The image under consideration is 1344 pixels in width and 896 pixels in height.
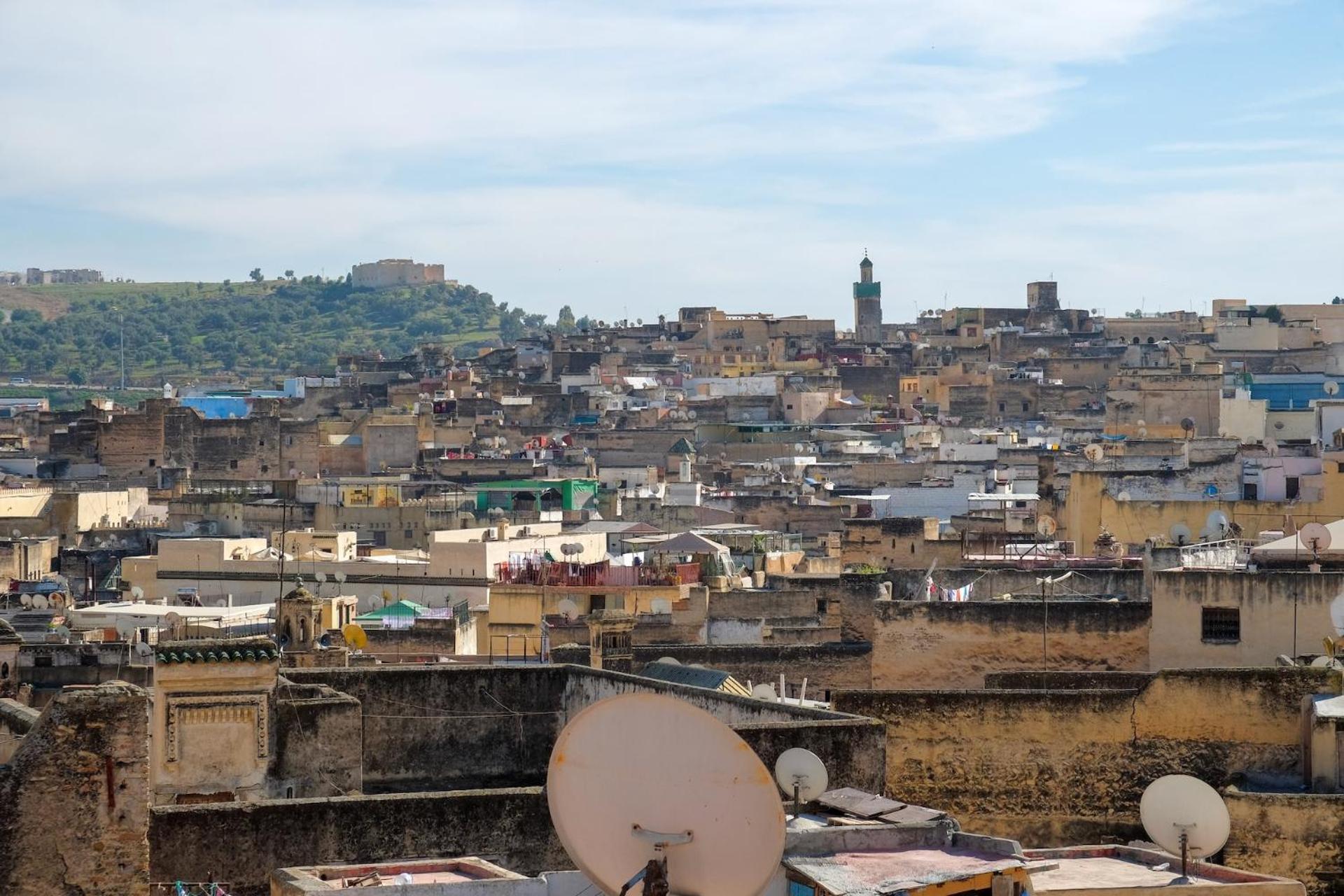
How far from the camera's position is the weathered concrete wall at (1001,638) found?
898 inches

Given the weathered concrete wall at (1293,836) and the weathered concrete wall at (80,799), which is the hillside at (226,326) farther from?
the weathered concrete wall at (80,799)

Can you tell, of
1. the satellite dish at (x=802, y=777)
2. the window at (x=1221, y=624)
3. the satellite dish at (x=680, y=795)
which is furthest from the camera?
the window at (x=1221, y=624)

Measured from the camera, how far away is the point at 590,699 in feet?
66.7

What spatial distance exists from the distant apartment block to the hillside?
1.62 meters

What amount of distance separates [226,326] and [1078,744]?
A: 6206 inches

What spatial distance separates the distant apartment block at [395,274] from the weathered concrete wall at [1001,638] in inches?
6391

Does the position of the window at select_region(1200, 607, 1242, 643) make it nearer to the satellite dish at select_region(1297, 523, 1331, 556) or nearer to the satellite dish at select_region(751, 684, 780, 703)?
the satellite dish at select_region(1297, 523, 1331, 556)

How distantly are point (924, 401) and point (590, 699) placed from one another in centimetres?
7522

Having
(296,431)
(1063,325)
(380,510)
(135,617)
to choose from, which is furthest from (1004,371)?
(135,617)

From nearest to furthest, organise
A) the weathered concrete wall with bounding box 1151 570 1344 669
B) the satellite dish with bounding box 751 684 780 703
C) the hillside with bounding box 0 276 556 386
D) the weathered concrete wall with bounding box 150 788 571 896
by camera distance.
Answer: the weathered concrete wall with bounding box 150 788 571 896
the satellite dish with bounding box 751 684 780 703
the weathered concrete wall with bounding box 1151 570 1344 669
the hillside with bounding box 0 276 556 386

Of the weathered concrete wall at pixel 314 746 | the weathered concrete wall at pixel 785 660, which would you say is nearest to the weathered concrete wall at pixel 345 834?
the weathered concrete wall at pixel 314 746

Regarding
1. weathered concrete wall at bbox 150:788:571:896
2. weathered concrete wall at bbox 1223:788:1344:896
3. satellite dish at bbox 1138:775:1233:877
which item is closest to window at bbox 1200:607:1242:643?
weathered concrete wall at bbox 1223:788:1344:896

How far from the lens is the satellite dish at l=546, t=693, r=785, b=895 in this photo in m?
12.4

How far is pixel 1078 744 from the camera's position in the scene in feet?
64.2
